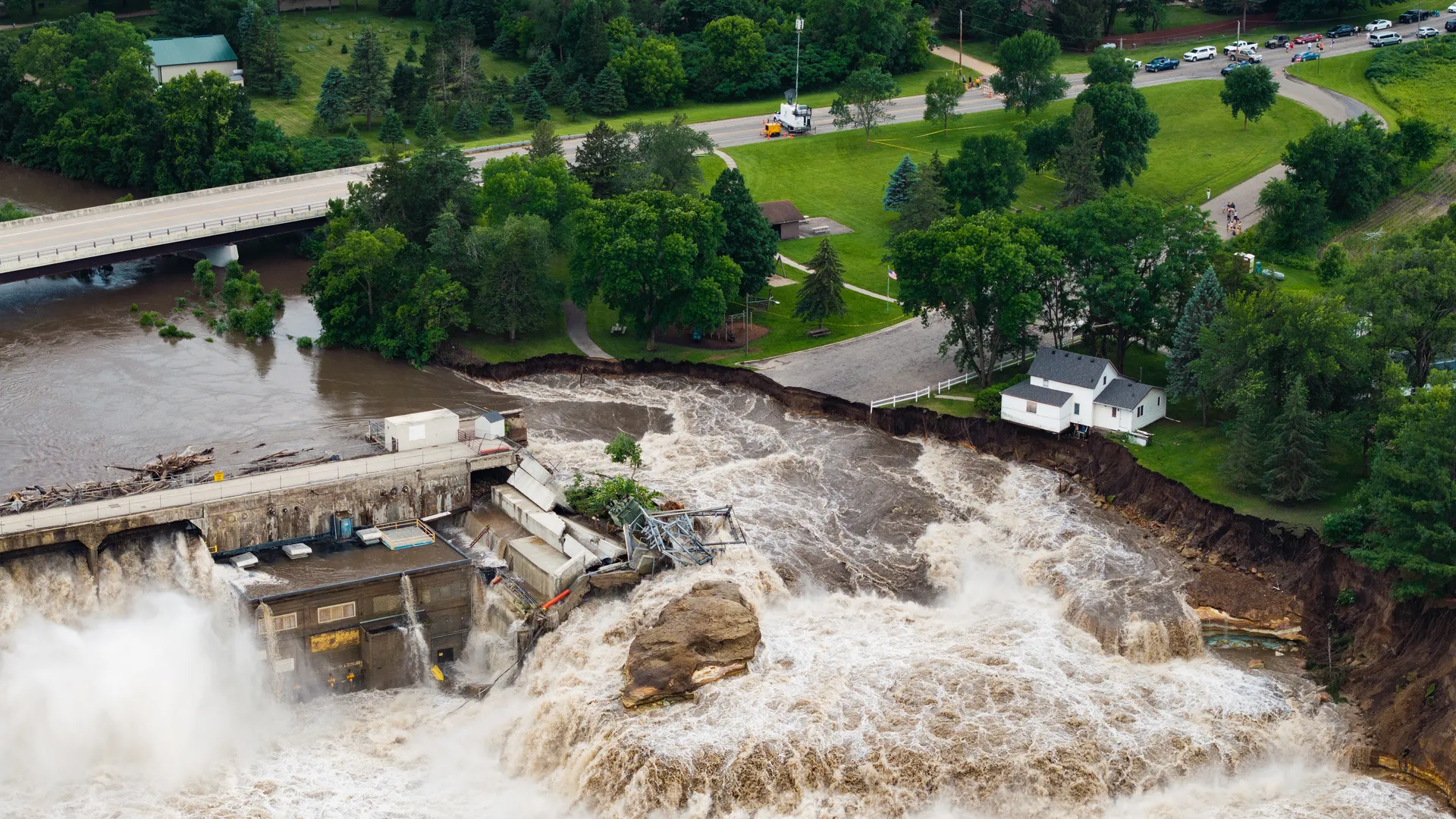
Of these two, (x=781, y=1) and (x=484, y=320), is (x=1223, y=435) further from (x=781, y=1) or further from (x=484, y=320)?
(x=781, y=1)

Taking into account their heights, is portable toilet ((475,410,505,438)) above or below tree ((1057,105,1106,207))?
below

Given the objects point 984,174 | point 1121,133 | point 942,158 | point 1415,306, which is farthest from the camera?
point 942,158

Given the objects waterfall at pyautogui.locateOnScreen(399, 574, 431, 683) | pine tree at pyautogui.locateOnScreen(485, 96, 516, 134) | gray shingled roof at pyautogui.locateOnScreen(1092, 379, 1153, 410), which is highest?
pine tree at pyautogui.locateOnScreen(485, 96, 516, 134)

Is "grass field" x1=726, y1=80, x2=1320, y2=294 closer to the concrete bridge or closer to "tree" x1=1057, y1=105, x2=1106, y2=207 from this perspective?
"tree" x1=1057, y1=105, x2=1106, y2=207

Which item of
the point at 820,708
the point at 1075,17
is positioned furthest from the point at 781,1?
the point at 820,708

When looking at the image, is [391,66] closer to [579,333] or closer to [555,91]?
[555,91]

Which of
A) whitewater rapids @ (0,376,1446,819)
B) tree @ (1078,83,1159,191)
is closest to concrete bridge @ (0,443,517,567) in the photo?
whitewater rapids @ (0,376,1446,819)

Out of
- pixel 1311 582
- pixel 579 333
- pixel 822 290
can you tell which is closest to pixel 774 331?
Result: pixel 822 290
